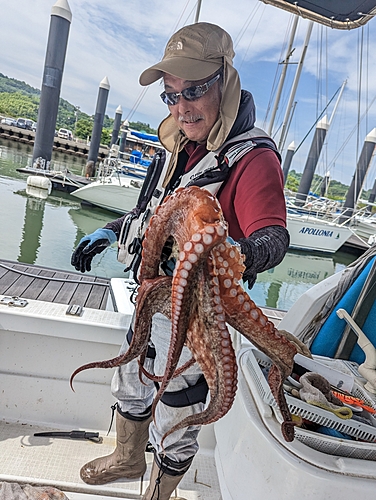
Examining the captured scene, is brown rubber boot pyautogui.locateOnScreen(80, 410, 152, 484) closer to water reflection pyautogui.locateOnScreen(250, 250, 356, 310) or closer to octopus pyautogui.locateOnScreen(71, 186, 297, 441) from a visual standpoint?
octopus pyautogui.locateOnScreen(71, 186, 297, 441)

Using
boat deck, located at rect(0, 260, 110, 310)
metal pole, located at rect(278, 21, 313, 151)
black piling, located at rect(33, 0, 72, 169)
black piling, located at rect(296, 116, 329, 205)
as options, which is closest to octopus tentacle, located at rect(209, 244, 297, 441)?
boat deck, located at rect(0, 260, 110, 310)

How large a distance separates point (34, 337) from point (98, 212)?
37.5 ft

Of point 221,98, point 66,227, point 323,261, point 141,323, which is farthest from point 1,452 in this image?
point 323,261

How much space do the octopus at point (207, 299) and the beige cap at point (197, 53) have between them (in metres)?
0.66

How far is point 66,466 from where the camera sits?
184 cm

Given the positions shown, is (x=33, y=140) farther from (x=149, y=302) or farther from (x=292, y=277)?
(x=149, y=302)

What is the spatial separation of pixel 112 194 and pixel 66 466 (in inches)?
448

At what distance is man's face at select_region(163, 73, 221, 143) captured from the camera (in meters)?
1.30

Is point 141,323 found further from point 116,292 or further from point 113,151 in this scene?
point 113,151

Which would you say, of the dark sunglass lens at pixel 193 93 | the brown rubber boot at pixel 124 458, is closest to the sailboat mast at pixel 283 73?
the dark sunglass lens at pixel 193 93

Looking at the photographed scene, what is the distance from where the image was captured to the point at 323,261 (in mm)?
14250

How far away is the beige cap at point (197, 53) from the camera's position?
1229 mm

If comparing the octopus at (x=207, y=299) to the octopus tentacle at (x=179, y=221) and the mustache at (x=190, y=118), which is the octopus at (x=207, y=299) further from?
the mustache at (x=190, y=118)

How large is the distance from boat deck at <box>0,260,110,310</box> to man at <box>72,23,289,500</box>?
129 centimetres
